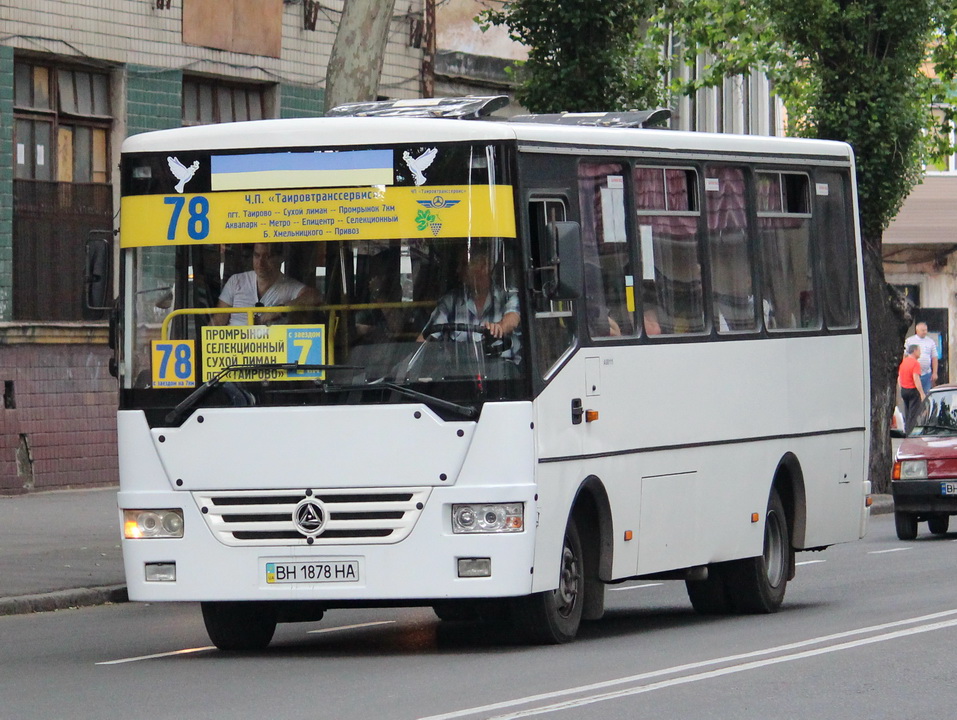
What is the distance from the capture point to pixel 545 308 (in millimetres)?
11562

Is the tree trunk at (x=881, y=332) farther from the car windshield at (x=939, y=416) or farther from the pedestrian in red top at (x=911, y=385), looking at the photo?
the pedestrian in red top at (x=911, y=385)

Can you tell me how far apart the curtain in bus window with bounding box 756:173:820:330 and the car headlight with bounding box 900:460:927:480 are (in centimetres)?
694

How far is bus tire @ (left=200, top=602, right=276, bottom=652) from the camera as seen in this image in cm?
1222

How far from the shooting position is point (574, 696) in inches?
380

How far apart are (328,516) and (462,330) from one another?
3.87 ft

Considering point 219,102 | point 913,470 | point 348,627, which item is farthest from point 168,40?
point 348,627

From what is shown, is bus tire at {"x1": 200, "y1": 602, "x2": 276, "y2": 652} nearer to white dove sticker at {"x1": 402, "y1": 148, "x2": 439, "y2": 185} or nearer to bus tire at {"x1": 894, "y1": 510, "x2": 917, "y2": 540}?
white dove sticker at {"x1": 402, "y1": 148, "x2": 439, "y2": 185}

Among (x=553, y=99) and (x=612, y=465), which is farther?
(x=553, y=99)

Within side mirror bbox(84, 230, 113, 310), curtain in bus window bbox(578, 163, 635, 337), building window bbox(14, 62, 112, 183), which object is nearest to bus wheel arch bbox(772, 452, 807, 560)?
Answer: curtain in bus window bbox(578, 163, 635, 337)

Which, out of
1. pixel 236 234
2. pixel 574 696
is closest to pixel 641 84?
pixel 236 234

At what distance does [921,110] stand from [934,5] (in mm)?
1279

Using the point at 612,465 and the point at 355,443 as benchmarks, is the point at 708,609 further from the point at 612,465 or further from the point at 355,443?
the point at 355,443

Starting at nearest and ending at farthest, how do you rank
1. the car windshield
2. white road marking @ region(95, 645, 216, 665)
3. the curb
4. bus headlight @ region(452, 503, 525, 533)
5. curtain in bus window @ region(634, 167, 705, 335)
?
bus headlight @ region(452, 503, 525, 533)
white road marking @ region(95, 645, 216, 665)
curtain in bus window @ region(634, 167, 705, 335)
the curb
the car windshield

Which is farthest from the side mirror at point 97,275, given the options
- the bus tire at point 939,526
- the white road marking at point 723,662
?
the bus tire at point 939,526
